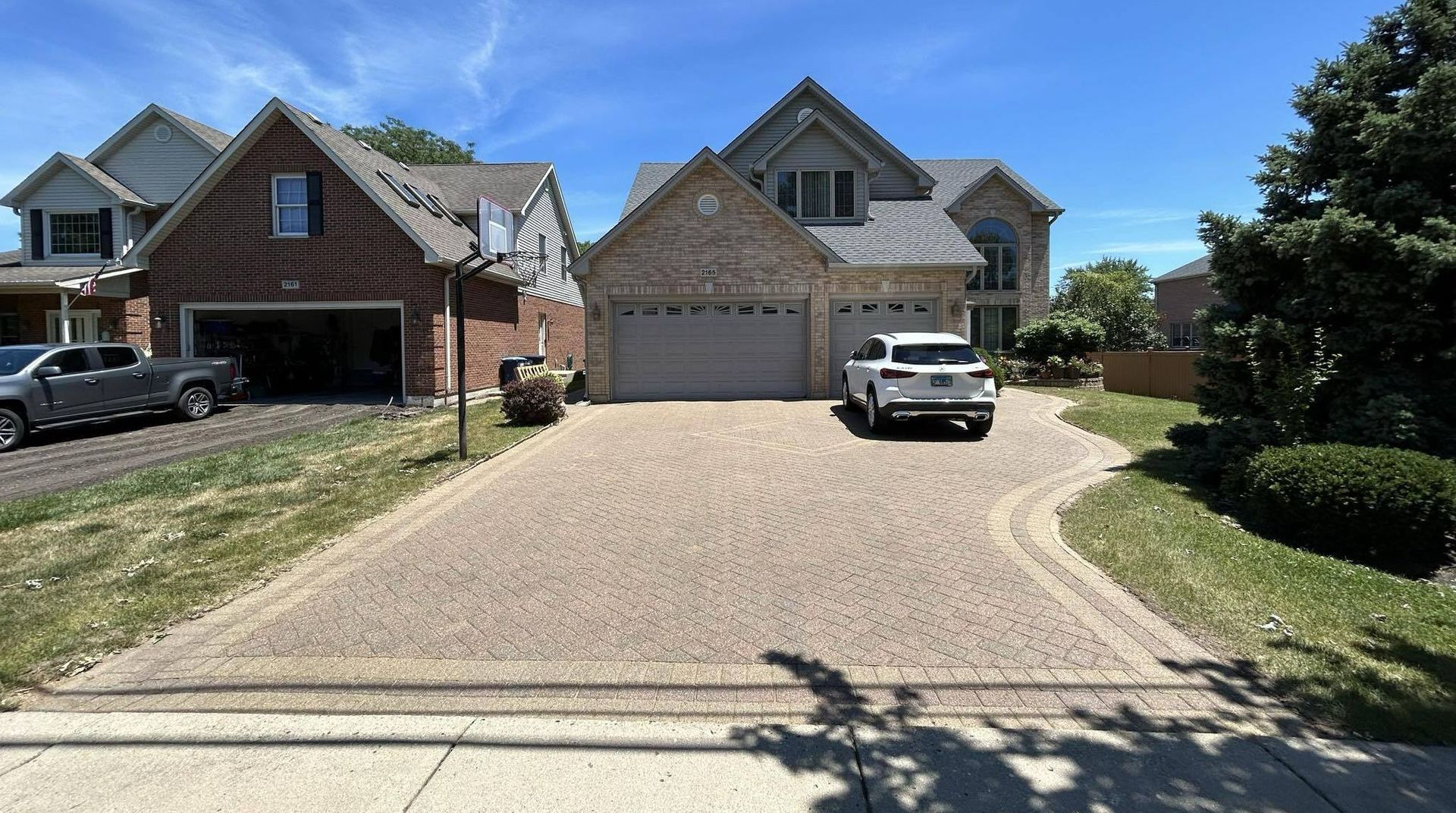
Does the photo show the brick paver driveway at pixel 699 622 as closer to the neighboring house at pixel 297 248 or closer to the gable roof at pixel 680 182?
the gable roof at pixel 680 182

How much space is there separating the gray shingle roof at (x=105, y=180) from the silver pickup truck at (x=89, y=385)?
31.7 ft

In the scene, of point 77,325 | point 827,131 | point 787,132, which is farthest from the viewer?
point 787,132

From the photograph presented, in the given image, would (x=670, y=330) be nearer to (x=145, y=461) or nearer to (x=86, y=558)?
(x=145, y=461)

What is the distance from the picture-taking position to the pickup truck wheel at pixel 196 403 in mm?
14336

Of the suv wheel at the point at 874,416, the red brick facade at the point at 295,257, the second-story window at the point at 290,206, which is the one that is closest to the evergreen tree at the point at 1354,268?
the suv wheel at the point at 874,416

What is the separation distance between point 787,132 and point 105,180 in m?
20.4

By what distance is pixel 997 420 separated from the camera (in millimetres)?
13250

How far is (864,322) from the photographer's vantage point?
1714 centimetres

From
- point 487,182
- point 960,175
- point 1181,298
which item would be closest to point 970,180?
point 960,175

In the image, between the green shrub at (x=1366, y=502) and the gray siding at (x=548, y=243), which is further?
the gray siding at (x=548, y=243)

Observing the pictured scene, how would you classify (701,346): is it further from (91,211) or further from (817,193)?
(91,211)

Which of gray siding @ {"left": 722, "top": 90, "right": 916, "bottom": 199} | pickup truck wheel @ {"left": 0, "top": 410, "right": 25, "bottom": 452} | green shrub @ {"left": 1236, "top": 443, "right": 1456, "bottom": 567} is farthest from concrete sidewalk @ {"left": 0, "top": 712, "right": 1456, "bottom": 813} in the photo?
gray siding @ {"left": 722, "top": 90, "right": 916, "bottom": 199}

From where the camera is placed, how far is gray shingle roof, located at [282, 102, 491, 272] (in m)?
16.8

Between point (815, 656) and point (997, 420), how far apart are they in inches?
416
